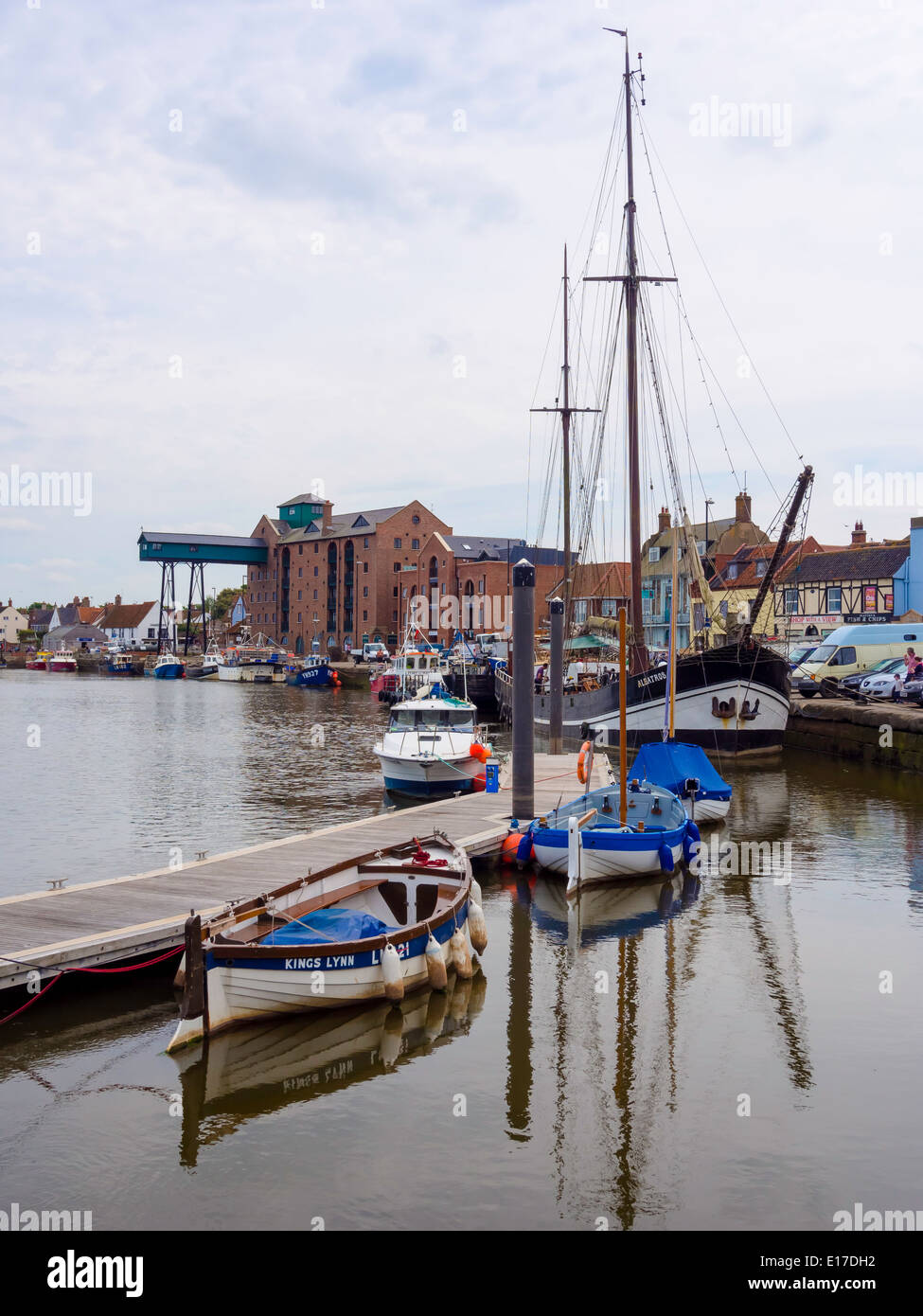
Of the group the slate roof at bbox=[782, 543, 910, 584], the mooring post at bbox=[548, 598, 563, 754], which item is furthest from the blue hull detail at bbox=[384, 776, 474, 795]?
the slate roof at bbox=[782, 543, 910, 584]

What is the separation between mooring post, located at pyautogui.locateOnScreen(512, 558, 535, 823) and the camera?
22516 mm

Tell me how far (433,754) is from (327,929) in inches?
667

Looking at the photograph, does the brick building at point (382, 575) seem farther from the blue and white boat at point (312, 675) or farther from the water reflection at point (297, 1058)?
the water reflection at point (297, 1058)

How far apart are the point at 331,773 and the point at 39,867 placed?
16.5 meters

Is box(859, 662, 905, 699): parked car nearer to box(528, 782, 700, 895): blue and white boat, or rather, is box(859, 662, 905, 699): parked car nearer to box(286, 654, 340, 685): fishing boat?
box(528, 782, 700, 895): blue and white boat

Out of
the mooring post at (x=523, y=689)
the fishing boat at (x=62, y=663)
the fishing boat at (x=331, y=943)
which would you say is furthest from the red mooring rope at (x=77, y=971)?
the fishing boat at (x=62, y=663)

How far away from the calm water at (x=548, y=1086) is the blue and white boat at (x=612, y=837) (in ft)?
1.97

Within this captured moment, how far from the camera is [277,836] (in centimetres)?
2588

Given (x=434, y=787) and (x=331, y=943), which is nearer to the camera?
(x=331, y=943)

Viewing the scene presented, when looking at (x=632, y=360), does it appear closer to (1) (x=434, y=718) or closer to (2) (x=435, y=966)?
(1) (x=434, y=718)

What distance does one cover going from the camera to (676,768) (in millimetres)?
25656

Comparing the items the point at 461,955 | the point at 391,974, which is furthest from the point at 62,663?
the point at 391,974

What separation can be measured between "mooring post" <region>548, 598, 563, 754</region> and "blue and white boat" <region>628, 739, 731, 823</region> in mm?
10627

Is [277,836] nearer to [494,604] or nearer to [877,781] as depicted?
[877,781]
